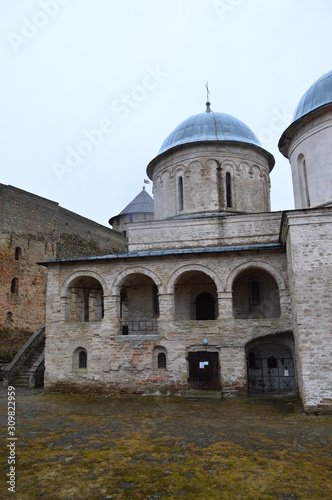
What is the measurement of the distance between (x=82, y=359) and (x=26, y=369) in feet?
12.6

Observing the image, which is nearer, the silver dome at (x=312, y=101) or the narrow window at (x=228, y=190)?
the silver dome at (x=312, y=101)

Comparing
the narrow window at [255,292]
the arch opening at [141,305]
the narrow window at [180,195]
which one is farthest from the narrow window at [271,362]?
the narrow window at [180,195]

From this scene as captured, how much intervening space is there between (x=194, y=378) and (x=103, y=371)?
331 cm

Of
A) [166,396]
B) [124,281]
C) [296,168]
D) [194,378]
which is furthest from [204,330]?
[296,168]

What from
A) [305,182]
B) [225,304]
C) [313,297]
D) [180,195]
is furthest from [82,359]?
[305,182]

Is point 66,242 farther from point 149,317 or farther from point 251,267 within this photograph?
point 251,267

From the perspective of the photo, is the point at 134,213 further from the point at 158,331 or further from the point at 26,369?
the point at 158,331

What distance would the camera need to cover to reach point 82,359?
15.0 meters

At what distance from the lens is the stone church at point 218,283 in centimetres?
1108

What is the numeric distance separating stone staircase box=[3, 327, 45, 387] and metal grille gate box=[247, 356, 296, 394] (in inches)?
339

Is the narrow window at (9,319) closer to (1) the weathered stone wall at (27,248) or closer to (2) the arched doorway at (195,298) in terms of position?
(1) the weathered stone wall at (27,248)

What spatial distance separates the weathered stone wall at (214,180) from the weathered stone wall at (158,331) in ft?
14.3

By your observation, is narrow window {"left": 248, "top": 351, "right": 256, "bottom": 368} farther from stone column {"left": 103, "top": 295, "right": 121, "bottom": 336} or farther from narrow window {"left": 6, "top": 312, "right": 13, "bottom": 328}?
narrow window {"left": 6, "top": 312, "right": 13, "bottom": 328}

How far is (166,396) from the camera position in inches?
535
